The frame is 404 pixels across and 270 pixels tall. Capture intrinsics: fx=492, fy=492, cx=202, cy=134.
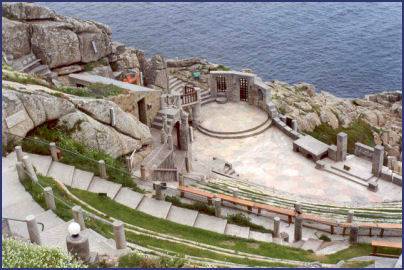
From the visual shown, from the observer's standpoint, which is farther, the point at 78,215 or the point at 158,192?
the point at 158,192

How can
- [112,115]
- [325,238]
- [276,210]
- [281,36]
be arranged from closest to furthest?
1. [325,238]
2. [276,210]
3. [112,115]
4. [281,36]

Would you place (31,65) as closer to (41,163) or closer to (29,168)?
(41,163)

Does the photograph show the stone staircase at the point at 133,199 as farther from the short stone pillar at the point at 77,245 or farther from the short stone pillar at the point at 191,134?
the short stone pillar at the point at 191,134

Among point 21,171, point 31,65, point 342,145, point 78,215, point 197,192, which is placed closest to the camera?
point 78,215

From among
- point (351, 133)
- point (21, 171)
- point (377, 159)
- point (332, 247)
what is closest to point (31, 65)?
point (21, 171)

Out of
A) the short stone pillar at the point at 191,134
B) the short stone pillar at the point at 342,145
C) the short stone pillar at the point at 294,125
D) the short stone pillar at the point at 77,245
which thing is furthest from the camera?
the short stone pillar at the point at 294,125

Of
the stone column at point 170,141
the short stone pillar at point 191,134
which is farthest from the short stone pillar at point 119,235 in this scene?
the short stone pillar at point 191,134
